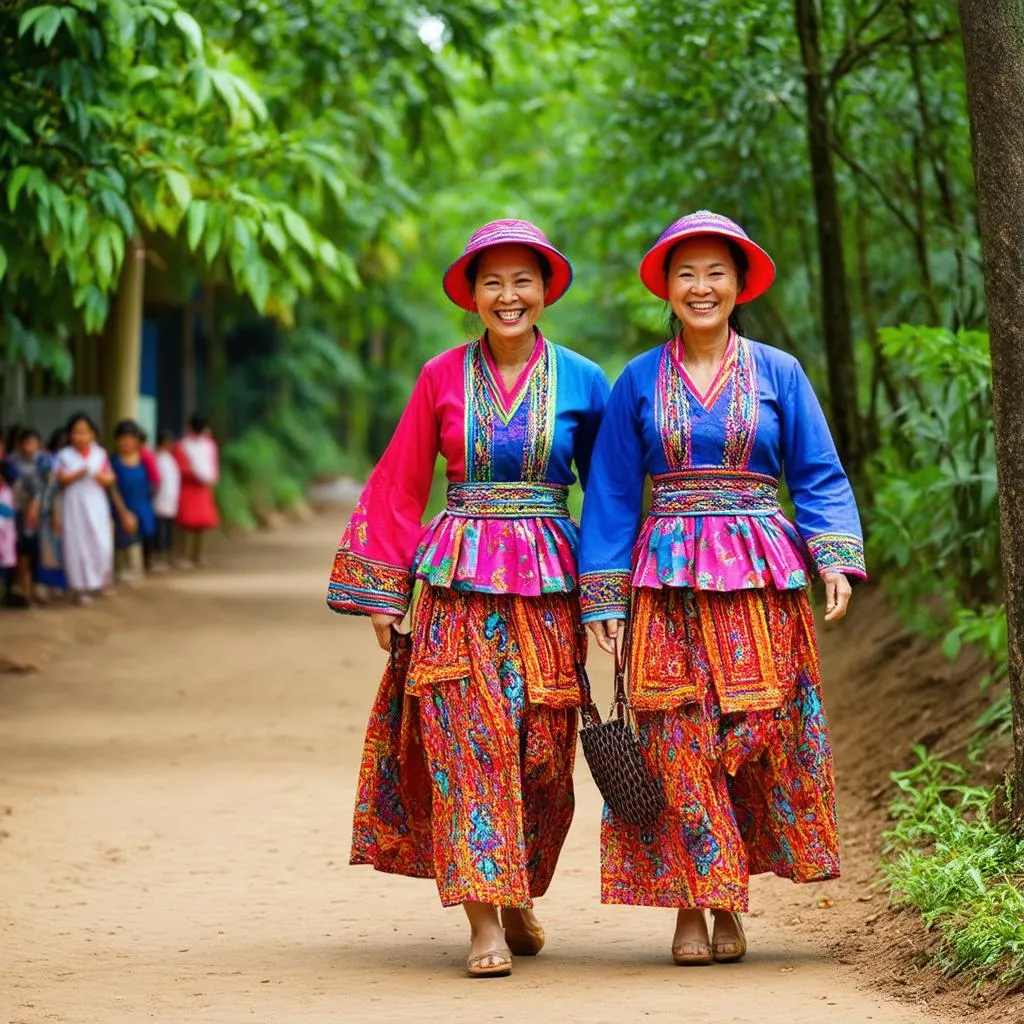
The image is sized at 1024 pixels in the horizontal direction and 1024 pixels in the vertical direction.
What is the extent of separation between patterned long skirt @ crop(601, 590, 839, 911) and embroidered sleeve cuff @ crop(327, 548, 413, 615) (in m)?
0.72

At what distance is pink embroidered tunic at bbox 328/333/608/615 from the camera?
17.9 ft

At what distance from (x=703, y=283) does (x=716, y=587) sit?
891 millimetres

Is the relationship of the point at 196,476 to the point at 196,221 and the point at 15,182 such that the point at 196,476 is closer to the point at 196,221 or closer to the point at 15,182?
the point at 196,221

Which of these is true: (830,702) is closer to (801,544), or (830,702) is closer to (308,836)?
(308,836)

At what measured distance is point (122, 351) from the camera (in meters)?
18.2

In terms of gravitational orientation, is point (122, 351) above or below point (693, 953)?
above

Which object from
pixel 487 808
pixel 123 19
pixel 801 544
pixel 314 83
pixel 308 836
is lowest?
pixel 308 836

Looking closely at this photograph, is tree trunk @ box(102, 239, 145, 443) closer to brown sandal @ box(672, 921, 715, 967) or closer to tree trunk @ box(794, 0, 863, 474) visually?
tree trunk @ box(794, 0, 863, 474)

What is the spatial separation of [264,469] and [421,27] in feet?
56.3

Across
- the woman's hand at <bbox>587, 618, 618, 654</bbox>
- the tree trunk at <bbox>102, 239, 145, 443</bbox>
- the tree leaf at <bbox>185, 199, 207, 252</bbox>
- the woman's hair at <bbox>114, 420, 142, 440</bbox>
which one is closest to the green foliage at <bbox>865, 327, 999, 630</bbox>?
the woman's hand at <bbox>587, 618, 618, 654</bbox>

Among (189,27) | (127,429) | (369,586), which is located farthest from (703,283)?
(127,429)

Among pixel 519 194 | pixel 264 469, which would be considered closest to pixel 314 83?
pixel 519 194

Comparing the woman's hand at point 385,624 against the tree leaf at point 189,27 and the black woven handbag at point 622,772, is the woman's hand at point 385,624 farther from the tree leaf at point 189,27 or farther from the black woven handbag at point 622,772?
the tree leaf at point 189,27

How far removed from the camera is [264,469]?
30.9 meters
